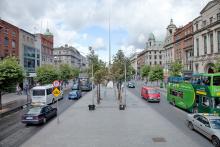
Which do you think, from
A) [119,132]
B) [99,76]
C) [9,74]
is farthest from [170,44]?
[119,132]

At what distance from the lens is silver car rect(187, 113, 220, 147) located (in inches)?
512

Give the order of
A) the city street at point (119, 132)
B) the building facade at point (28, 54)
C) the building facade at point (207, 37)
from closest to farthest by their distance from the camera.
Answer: the city street at point (119, 132) → the building facade at point (207, 37) → the building facade at point (28, 54)

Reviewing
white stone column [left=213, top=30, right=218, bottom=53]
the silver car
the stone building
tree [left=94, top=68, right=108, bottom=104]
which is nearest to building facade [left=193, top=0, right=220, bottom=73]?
white stone column [left=213, top=30, right=218, bottom=53]

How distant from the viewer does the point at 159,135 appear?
1521 cm

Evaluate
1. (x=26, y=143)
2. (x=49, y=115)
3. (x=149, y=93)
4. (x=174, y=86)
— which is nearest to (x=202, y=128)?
(x=26, y=143)

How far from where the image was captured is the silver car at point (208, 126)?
13.0 m

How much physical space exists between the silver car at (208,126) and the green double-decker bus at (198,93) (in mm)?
3825

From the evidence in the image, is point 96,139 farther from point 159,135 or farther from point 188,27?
point 188,27

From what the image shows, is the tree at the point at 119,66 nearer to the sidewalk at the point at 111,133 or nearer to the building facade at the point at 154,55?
the sidewalk at the point at 111,133

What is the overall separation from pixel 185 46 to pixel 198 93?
49.0 meters

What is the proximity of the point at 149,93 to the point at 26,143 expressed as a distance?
2230 centimetres

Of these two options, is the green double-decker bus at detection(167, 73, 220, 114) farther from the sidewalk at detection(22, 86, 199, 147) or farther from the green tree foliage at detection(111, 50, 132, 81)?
the green tree foliage at detection(111, 50, 132, 81)

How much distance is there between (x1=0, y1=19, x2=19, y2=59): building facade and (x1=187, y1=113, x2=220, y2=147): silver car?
124ft

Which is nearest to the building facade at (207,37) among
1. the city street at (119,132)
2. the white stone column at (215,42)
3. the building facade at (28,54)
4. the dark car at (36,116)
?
the white stone column at (215,42)
